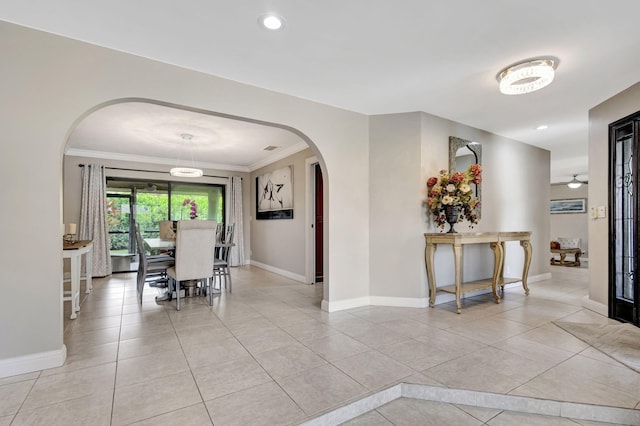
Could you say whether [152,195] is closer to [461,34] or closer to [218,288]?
[218,288]

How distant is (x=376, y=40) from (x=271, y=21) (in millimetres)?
784

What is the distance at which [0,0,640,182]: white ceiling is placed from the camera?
1.92m

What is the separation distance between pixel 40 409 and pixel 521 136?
614 centimetres

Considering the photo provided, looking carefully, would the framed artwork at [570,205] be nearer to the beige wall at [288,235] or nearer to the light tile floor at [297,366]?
the light tile floor at [297,366]

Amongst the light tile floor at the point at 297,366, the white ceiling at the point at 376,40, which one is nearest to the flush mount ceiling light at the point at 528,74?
the white ceiling at the point at 376,40

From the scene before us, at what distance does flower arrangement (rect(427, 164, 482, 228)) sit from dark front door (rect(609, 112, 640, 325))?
1333 mm

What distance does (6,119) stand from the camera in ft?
6.77

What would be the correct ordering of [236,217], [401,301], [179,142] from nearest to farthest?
[401,301]
[179,142]
[236,217]

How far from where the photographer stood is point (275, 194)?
246 inches

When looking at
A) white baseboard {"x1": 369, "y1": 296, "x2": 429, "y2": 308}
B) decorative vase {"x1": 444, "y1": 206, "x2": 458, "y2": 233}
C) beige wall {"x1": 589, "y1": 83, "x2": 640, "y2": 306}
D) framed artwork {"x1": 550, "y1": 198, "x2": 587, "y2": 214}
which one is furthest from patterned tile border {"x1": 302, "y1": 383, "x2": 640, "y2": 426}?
framed artwork {"x1": 550, "y1": 198, "x2": 587, "y2": 214}

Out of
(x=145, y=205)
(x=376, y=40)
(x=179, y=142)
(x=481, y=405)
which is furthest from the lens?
(x=145, y=205)

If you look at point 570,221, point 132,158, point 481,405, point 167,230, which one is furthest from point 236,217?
point 570,221

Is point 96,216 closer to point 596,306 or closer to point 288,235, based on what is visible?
point 288,235

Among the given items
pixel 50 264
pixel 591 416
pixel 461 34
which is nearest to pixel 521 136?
pixel 461 34
